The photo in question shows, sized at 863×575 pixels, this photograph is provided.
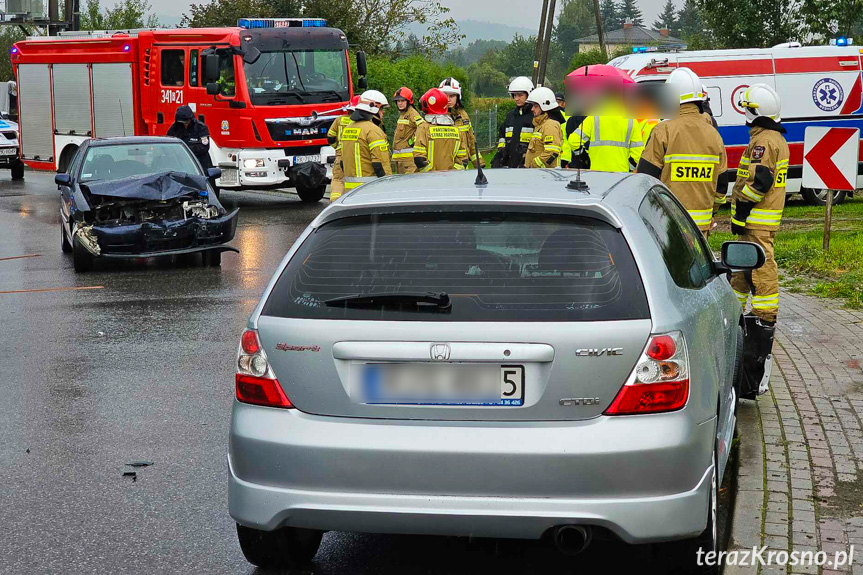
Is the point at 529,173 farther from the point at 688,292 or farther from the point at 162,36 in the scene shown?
the point at 162,36

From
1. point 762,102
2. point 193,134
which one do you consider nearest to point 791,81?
point 193,134

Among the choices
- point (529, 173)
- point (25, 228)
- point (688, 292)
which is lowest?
point (25, 228)

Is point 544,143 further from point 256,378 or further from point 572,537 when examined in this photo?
point 572,537

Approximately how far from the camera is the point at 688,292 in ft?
14.0

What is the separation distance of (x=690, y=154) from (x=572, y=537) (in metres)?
5.02

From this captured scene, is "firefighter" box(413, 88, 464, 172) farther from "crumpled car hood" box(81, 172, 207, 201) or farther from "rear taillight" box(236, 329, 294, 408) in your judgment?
"rear taillight" box(236, 329, 294, 408)

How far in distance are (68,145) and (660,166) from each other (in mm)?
19814

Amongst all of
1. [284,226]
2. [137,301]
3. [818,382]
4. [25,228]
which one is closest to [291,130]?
[284,226]

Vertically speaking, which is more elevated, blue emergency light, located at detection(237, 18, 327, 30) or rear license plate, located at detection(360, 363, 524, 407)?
blue emergency light, located at detection(237, 18, 327, 30)

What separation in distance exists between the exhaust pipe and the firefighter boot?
3.13m

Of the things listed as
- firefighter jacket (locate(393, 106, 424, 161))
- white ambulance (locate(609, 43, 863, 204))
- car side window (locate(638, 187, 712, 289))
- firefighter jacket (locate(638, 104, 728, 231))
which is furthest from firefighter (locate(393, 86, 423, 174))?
car side window (locate(638, 187, 712, 289))

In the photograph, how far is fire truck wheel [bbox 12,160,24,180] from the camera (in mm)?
31578

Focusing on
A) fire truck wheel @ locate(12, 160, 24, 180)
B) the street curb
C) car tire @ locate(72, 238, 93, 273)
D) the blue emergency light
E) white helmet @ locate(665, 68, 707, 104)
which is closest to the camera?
the street curb

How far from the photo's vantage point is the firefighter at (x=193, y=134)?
57.9ft
